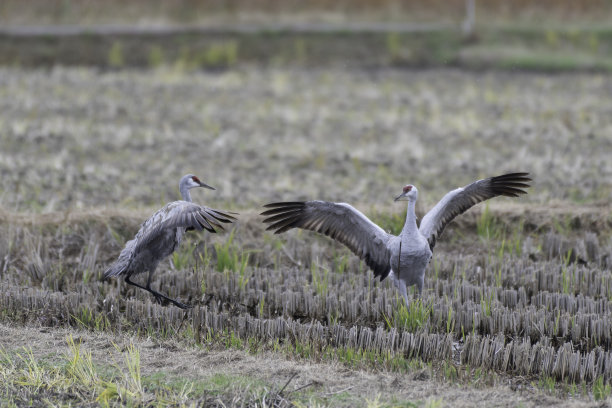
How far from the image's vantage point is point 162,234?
20.4 feet

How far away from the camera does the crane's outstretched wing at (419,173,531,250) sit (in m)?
6.18

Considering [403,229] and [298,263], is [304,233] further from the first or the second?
[403,229]

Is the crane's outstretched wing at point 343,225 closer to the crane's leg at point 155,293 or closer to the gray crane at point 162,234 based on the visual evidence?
the gray crane at point 162,234

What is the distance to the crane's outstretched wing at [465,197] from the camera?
618 centimetres

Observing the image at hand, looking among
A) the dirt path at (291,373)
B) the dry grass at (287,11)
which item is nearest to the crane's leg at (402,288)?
the dirt path at (291,373)

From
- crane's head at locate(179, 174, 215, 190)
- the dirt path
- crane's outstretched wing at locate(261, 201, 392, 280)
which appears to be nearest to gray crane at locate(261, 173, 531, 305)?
crane's outstretched wing at locate(261, 201, 392, 280)

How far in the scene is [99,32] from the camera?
71.8 ft

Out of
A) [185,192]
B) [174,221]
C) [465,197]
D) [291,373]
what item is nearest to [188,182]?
[185,192]

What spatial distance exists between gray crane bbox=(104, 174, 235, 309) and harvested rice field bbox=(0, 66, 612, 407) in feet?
0.78

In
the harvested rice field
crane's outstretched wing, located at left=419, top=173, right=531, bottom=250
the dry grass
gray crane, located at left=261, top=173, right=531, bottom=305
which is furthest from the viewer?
the dry grass

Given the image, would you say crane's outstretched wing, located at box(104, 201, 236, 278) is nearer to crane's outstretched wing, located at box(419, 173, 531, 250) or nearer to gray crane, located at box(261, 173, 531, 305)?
gray crane, located at box(261, 173, 531, 305)

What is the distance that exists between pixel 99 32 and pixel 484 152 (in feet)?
43.5

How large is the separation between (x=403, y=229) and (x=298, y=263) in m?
1.66

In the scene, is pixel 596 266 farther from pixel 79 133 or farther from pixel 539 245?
pixel 79 133
